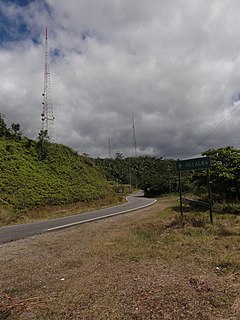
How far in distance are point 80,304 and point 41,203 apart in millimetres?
20498

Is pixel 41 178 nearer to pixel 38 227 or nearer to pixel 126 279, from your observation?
pixel 38 227

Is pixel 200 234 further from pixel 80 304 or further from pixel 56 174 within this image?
pixel 56 174

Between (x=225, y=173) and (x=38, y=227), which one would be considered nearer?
(x=38, y=227)

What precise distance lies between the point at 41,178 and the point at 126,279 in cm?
2399

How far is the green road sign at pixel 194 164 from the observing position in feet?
42.4

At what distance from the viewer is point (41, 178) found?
92.4ft

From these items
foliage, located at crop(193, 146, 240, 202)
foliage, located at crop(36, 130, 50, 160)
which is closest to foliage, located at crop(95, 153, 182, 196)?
foliage, located at crop(36, 130, 50, 160)

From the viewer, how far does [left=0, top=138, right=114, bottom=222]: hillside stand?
23.1 metres

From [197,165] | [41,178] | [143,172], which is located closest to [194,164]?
[197,165]

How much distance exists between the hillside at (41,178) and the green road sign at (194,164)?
13.5 metres

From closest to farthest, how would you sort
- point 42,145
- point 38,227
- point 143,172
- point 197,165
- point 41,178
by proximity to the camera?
1. point 197,165
2. point 38,227
3. point 41,178
4. point 42,145
5. point 143,172

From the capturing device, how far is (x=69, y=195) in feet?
95.1

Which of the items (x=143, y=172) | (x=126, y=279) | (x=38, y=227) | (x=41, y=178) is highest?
(x=143, y=172)

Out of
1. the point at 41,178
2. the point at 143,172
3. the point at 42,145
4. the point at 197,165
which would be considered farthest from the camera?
the point at 143,172
